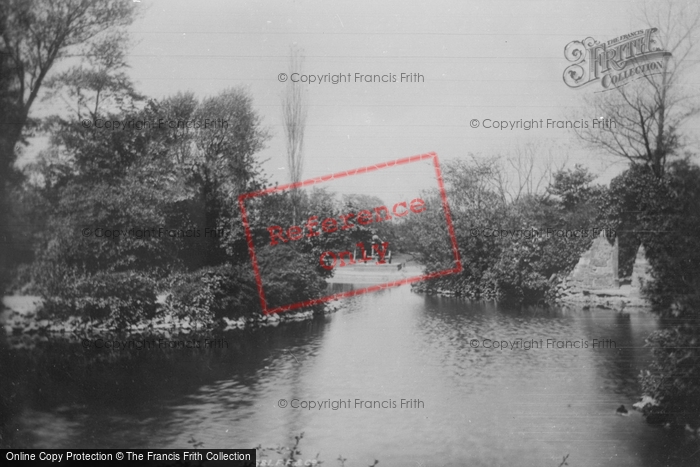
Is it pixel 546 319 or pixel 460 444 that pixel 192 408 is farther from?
pixel 546 319

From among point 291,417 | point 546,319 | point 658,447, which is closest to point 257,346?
point 291,417

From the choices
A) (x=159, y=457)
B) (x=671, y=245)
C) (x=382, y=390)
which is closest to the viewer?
(x=159, y=457)

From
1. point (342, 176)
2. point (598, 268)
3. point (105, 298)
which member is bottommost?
point (105, 298)

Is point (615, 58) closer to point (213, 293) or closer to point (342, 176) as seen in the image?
point (342, 176)

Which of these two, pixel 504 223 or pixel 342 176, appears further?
pixel 504 223

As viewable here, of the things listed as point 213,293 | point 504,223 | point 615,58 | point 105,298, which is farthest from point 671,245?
point 105,298

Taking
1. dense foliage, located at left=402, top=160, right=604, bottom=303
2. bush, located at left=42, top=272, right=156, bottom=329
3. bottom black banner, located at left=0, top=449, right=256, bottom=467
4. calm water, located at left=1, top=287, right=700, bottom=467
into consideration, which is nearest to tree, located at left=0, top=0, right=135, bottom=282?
bush, located at left=42, top=272, right=156, bottom=329

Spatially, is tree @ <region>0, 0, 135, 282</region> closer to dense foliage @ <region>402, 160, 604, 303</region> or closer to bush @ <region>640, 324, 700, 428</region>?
dense foliage @ <region>402, 160, 604, 303</region>
